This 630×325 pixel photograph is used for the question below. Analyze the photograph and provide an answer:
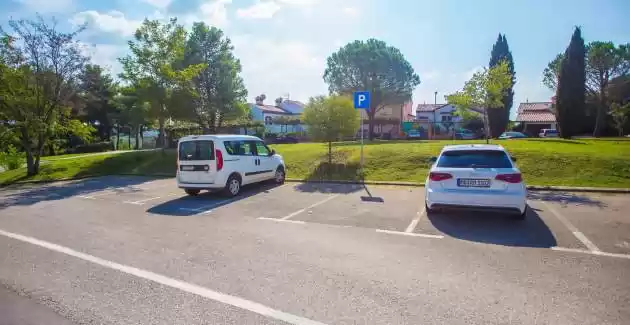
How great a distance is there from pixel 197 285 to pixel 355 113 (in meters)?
11.0

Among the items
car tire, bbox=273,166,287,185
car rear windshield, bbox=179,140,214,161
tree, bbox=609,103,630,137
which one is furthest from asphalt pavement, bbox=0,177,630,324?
tree, bbox=609,103,630,137

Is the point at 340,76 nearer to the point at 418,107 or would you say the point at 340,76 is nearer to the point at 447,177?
the point at 418,107

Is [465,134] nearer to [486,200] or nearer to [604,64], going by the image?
[604,64]

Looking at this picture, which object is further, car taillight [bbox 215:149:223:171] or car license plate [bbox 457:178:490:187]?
car taillight [bbox 215:149:223:171]

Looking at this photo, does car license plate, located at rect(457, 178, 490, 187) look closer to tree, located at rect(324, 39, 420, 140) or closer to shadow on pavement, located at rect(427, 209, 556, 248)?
shadow on pavement, located at rect(427, 209, 556, 248)

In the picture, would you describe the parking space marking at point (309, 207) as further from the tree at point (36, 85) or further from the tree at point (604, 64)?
the tree at point (604, 64)

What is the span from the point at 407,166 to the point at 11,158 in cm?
2433

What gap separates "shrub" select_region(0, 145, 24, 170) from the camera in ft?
64.9

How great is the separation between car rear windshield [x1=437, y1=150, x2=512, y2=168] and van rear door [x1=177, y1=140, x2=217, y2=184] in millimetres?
5905

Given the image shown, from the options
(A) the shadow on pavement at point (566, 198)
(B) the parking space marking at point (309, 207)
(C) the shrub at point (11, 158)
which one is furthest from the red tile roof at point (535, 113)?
(C) the shrub at point (11, 158)

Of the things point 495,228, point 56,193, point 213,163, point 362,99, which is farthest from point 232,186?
point 56,193

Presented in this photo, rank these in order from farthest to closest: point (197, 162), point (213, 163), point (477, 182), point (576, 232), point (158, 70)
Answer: point (158, 70) → point (197, 162) → point (213, 163) → point (477, 182) → point (576, 232)

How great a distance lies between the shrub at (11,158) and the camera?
1978 cm

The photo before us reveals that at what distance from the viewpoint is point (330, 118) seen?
44.7 feet
